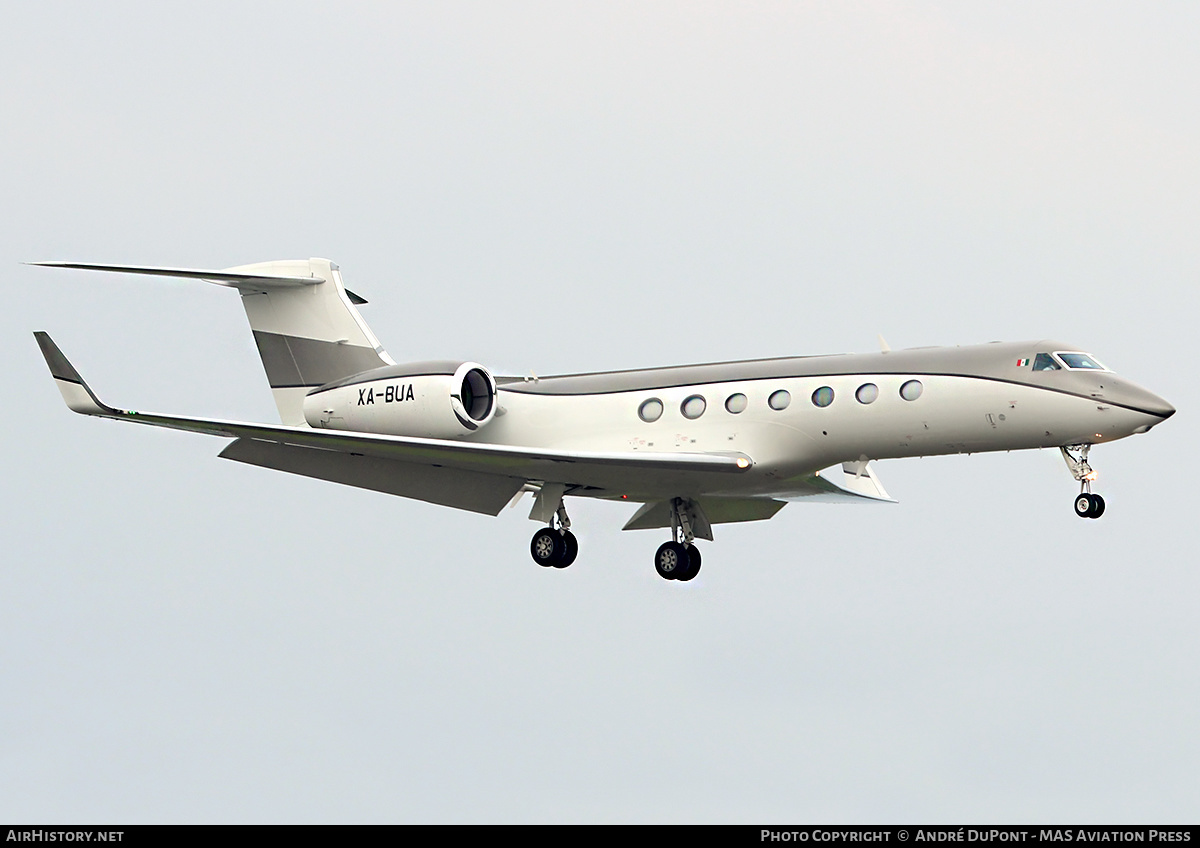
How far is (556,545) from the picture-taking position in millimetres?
29047

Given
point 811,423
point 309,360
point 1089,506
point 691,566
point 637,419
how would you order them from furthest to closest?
1. point 309,360
2. point 691,566
3. point 637,419
4. point 811,423
5. point 1089,506

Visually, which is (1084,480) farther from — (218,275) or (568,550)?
(218,275)

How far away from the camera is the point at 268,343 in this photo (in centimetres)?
3147

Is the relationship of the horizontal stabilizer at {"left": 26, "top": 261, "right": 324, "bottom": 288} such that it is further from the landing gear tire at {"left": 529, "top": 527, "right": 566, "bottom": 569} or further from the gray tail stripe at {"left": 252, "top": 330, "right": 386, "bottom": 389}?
the landing gear tire at {"left": 529, "top": 527, "right": 566, "bottom": 569}

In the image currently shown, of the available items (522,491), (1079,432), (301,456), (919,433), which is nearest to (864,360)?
(919,433)

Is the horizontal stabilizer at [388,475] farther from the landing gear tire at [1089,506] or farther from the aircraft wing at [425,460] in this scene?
the landing gear tire at [1089,506]

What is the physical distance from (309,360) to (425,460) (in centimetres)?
377

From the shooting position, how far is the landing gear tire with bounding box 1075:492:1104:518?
25016mm

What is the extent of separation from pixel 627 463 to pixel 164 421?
7110 millimetres

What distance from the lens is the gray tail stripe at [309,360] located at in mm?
31109

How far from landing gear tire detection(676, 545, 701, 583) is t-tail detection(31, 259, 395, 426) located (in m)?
6.44

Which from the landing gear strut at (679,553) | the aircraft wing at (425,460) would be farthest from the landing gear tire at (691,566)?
the aircraft wing at (425,460)

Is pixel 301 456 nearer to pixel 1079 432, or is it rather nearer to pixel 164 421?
pixel 164 421

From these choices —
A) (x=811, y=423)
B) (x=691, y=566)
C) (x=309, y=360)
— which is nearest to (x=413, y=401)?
(x=309, y=360)
